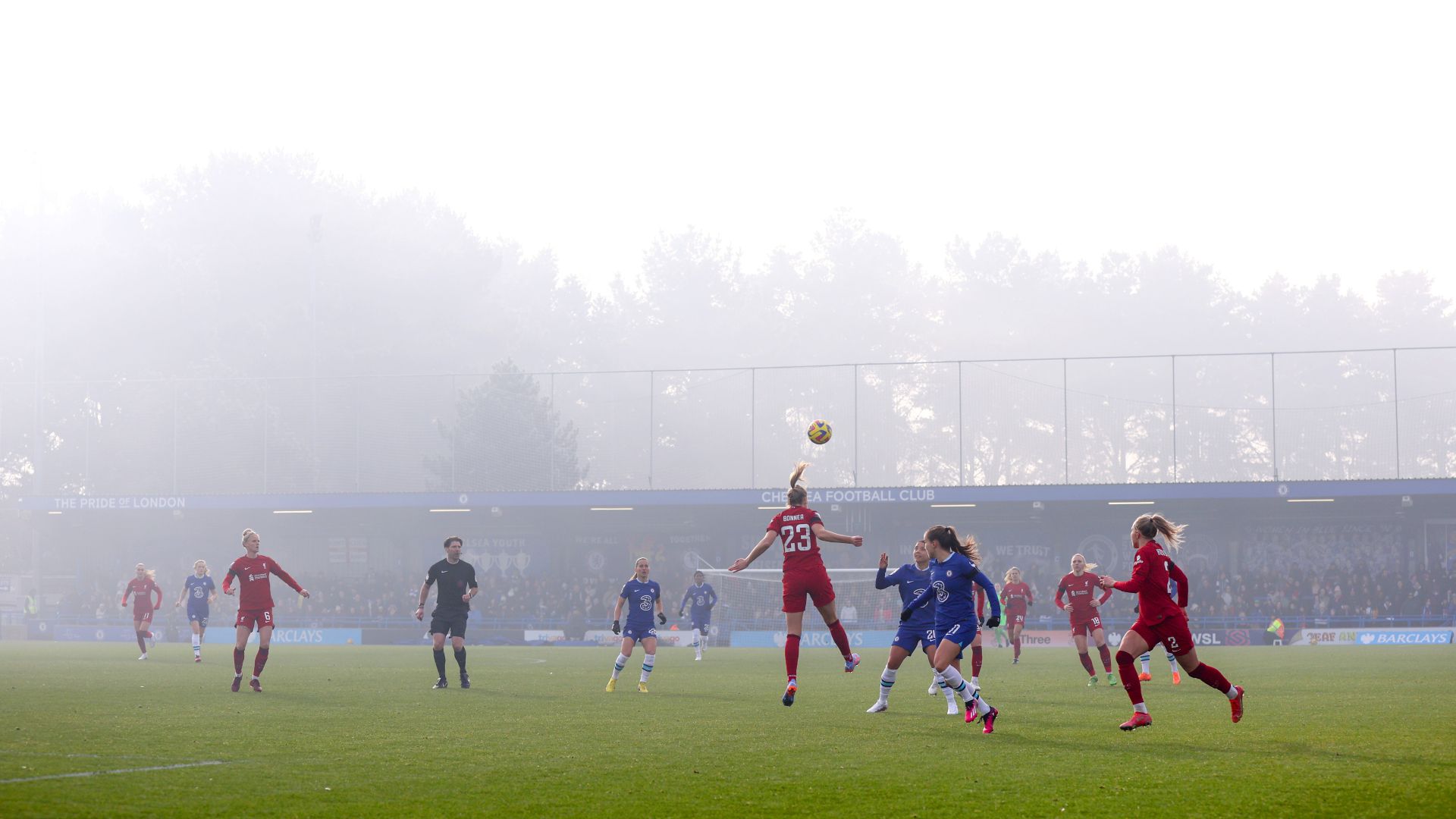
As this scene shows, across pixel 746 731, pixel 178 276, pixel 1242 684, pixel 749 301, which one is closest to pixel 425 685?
pixel 746 731

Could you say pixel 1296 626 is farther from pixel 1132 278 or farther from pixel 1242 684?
pixel 1132 278

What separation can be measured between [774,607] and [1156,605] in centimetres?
3716

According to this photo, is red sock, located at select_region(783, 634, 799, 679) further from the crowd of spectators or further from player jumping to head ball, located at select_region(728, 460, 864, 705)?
the crowd of spectators

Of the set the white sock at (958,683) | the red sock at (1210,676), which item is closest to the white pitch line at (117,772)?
the white sock at (958,683)

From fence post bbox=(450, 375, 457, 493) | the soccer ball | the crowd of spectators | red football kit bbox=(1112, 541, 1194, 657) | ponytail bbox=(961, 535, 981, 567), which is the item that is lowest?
the crowd of spectators

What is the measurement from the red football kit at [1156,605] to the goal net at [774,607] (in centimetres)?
3285

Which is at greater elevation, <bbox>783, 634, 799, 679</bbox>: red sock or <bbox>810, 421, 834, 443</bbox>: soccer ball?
<bbox>810, 421, 834, 443</bbox>: soccer ball

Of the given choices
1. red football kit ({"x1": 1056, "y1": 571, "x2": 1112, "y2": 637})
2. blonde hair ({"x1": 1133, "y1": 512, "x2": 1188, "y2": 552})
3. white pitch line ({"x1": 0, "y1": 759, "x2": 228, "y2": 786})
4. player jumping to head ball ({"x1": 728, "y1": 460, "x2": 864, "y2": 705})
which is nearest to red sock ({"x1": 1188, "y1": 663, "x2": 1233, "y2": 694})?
blonde hair ({"x1": 1133, "y1": 512, "x2": 1188, "y2": 552})

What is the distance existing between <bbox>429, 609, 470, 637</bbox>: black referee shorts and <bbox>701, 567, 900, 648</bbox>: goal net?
2581 cm

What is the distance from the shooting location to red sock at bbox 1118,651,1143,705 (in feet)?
41.7

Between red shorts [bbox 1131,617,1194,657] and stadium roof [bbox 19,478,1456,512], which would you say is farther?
stadium roof [bbox 19,478,1456,512]

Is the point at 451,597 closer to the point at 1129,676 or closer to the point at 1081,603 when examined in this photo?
the point at 1081,603

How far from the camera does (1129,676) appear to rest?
1295 cm

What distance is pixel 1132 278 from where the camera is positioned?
8675cm
